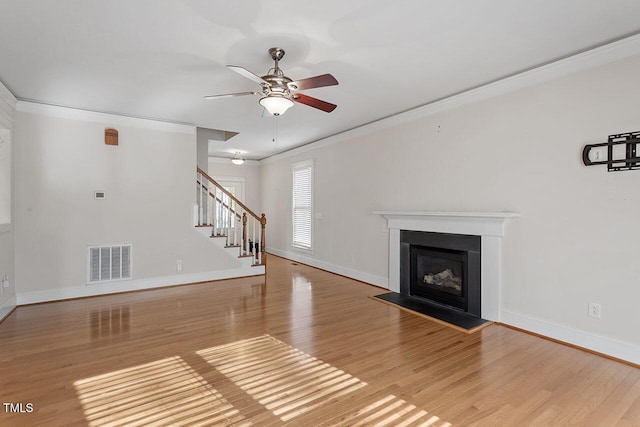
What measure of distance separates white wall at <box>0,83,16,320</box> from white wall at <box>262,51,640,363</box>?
4893 millimetres

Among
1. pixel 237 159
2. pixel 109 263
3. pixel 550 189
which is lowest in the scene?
pixel 109 263

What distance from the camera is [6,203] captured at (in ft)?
12.9

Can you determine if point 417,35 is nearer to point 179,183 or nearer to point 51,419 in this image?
point 51,419

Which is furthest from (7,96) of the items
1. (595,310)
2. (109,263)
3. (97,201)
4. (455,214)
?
(595,310)

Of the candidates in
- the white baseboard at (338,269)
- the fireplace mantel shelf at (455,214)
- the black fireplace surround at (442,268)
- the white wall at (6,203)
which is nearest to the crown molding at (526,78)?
the fireplace mantel shelf at (455,214)

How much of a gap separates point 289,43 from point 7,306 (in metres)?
4.50

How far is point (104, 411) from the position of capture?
2018 mm

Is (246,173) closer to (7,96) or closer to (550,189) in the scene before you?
(7,96)

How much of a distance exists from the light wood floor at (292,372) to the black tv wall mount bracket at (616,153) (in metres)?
1.65

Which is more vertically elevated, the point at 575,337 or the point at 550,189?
the point at 550,189

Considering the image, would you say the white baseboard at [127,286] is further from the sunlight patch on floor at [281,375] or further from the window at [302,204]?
the sunlight patch on floor at [281,375]

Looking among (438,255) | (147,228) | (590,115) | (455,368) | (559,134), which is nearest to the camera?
(455,368)

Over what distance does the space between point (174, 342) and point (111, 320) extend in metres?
1.16

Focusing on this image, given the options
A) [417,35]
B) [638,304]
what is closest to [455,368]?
[638,304]
